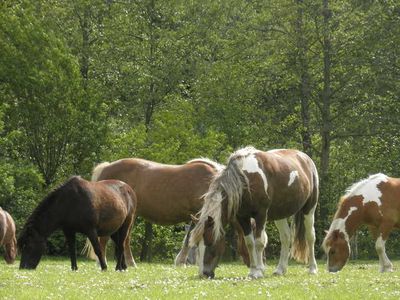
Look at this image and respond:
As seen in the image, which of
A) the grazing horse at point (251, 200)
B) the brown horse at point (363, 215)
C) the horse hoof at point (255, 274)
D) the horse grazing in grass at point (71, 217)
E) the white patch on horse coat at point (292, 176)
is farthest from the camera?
the brown horse at point (363, 215)

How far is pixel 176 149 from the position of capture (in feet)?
120

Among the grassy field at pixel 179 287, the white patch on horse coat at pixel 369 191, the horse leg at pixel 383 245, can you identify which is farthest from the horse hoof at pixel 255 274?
the white patch on horse coat at pixel 369 191

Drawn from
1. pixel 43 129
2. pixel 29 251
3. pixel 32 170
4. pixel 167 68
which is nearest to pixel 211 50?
pixel 167 68

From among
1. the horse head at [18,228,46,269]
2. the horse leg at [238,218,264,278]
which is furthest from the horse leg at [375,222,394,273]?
the horse head at [18,228,46,269]

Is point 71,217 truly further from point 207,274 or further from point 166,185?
point 166,185

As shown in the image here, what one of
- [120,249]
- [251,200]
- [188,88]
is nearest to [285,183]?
[251,200]

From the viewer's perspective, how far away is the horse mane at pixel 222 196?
15906 millimetres

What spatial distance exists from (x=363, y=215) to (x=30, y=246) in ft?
26.5

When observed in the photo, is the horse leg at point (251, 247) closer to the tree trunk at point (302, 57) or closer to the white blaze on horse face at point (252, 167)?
the white blaze on horse face at point (252, 167)

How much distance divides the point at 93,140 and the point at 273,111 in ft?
33.7

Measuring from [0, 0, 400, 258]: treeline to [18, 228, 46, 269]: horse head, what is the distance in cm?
1616

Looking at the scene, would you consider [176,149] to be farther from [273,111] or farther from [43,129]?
[273,111]

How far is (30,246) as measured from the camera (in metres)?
18.2

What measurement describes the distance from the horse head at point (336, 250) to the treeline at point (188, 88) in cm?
1564
